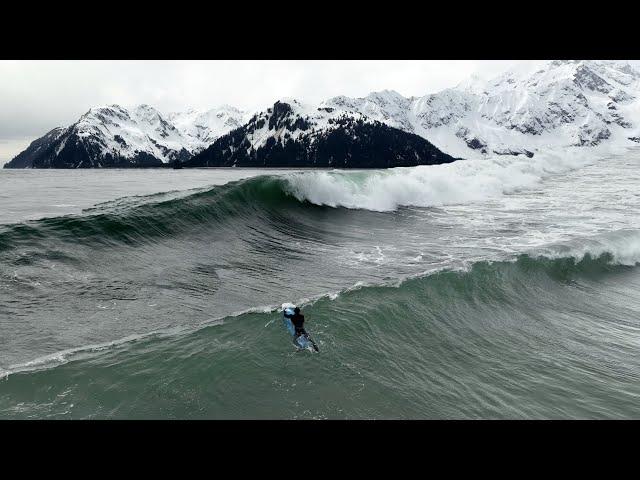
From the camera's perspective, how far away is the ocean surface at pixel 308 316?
900 centimetres

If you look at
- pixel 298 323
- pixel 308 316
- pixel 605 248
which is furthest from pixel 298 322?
pixel 605 248

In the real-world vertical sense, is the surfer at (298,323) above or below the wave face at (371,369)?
above

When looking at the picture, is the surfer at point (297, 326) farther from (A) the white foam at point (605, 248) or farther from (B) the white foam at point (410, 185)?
(B) the white foam at point (410, 185)

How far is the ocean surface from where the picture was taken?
354 inches

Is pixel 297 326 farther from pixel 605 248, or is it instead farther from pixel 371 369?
pixel 605 248

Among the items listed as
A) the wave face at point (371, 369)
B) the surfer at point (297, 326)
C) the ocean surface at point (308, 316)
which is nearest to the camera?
the wave face at point (371, 369)

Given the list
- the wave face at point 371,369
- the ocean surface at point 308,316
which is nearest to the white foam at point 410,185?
the ocean surface at point 308,316

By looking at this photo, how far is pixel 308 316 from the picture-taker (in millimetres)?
12664

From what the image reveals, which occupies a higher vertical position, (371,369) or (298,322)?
(298,322)

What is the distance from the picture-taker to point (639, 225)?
96.5ft

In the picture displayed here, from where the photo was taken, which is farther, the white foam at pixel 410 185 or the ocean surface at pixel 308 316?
the white foam at pixel 410 185

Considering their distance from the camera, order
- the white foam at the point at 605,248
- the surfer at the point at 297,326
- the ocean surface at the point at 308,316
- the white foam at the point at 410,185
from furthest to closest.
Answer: the white foam at the point at 410,185 < the white foam at the point at 605,248 < the surfer at the point at 297,326 < the ocean surface at the point at 308,316
